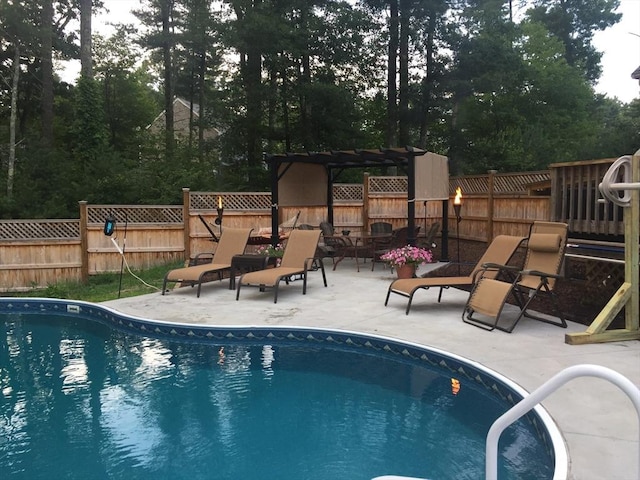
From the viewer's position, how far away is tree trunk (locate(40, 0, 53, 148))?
53.3 feet

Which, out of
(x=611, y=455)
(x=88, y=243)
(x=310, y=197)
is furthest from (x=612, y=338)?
(x=88, y=243)

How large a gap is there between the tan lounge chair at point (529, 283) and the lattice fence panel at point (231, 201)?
700 centimetres

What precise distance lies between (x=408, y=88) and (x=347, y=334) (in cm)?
1406

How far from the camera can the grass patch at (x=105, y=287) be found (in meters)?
8.73

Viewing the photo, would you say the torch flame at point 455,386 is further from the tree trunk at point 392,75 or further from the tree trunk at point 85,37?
the tree trunk at point 85,37

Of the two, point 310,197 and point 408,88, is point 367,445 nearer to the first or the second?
point 310,197

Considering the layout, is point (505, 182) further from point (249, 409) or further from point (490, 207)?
point (249, 409)

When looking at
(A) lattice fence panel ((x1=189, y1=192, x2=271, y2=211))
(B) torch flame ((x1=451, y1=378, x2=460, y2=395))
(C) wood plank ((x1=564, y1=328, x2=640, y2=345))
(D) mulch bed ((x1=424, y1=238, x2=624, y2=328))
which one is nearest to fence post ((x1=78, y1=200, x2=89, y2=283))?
(A) lattice fence panel ((x1=189, y1=192, x2=271, y2=211))

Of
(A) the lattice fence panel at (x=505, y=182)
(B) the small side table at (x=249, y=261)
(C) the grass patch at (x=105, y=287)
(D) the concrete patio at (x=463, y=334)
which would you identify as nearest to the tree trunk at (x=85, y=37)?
(C) the grass patch at (x=105, y=287)

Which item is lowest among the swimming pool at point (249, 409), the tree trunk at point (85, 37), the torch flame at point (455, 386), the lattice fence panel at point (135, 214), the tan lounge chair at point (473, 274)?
the swimming pool at point (249, 409)

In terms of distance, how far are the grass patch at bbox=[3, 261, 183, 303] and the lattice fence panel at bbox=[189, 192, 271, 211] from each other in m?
1.49

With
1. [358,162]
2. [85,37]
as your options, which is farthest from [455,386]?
[85,37]

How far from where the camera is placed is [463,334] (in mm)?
5574

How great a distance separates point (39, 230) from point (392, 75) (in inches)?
485
